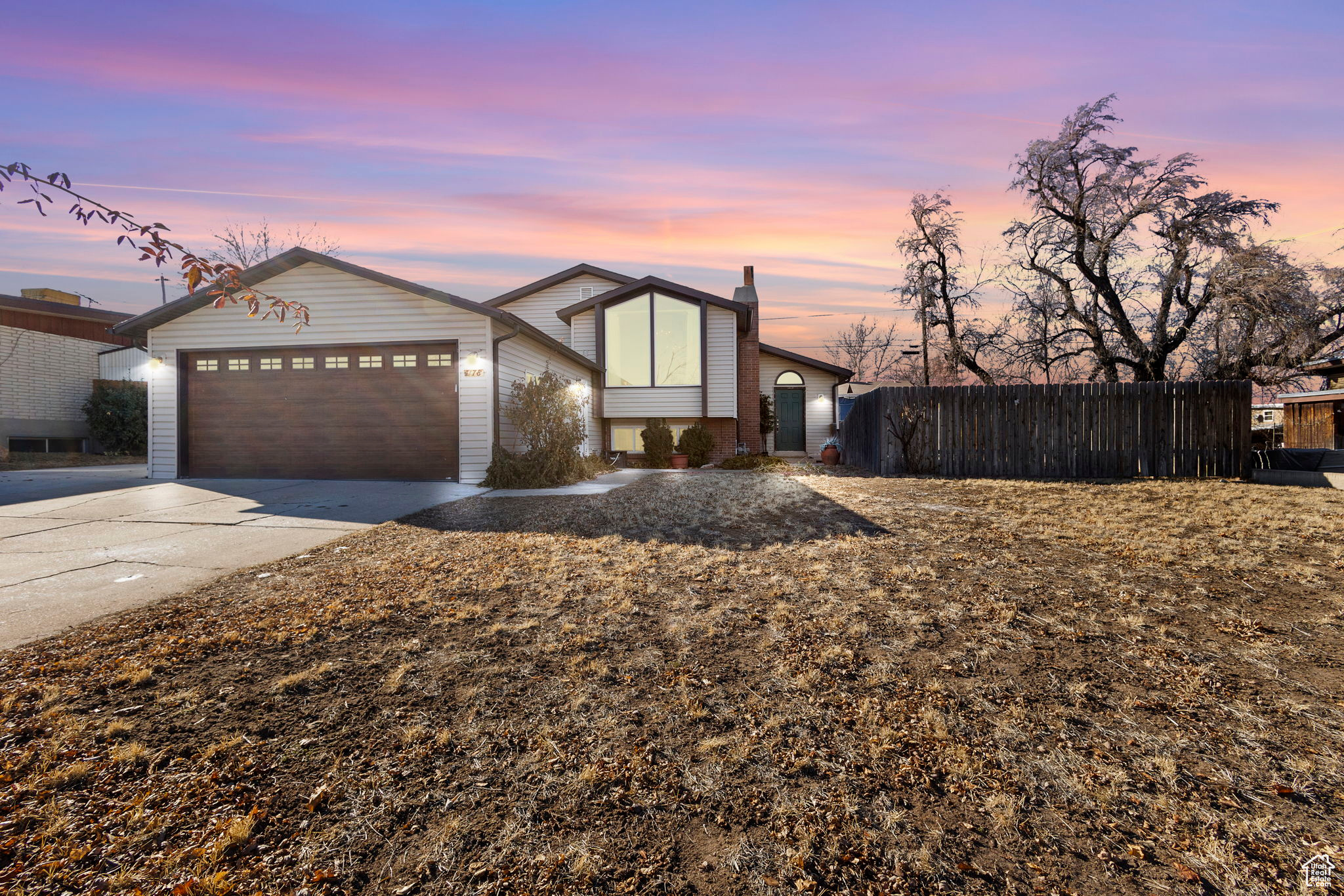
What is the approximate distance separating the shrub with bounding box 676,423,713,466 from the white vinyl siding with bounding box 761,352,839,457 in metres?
5.89

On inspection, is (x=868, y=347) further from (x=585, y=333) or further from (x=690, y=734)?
(x=690, y=734)

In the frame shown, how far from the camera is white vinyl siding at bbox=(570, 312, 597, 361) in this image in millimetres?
16391

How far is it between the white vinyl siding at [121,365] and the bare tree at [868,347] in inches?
1418

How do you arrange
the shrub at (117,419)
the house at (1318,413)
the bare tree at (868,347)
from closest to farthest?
the house at (1318,413) < the shrub at (117,419) < the bare tree at (868,347)

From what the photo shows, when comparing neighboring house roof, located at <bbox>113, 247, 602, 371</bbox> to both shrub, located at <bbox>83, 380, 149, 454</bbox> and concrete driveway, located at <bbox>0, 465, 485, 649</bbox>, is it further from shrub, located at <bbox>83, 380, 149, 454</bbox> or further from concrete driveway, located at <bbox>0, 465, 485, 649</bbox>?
shrub, located at <bbox>83, 380, 149, 454</bbox>

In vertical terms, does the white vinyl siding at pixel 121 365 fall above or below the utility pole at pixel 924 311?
below

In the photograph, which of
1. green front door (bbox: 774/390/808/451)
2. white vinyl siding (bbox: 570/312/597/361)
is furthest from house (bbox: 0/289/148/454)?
green front door (bbox: 774/390/808/451)

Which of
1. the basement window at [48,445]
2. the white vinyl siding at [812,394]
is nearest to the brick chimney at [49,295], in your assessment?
the basement window at [48,445]

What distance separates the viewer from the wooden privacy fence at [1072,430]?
1054 centimetres

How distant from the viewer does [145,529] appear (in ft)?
19.6

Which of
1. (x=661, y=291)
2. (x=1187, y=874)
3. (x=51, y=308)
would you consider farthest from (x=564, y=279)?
(x=1187, y=874)

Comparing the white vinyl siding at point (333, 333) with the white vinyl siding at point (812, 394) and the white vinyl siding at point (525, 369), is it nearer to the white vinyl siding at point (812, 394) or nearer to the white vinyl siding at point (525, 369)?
the white vinyl siding at point (525, 369)

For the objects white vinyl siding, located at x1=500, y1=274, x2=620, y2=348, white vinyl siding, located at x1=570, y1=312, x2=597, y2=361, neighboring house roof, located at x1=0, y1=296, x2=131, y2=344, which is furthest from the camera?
white vinyl siding, located at x1=500, y1=274, x2=620, y2=348

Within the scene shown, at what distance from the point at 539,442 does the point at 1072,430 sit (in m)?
9.92
